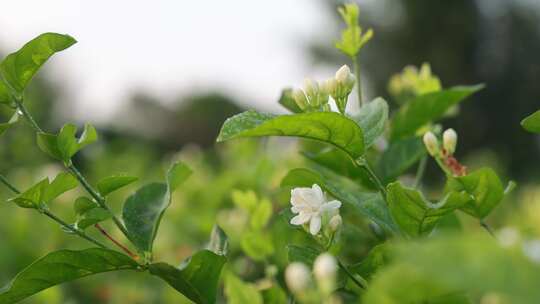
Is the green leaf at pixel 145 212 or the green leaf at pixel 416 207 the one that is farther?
the green leaf at pixel 145 212

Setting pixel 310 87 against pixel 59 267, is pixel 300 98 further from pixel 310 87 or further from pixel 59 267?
pixel 59 267

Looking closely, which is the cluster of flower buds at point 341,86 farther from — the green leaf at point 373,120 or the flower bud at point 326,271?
the flower bud at point 326,271

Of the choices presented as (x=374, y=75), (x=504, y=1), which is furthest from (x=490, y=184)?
(x=504, y=1)

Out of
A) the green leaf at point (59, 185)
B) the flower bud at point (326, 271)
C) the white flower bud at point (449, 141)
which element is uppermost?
the flower bud at point (326, 271)

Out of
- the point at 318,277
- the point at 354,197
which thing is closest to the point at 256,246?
the point at 354,197

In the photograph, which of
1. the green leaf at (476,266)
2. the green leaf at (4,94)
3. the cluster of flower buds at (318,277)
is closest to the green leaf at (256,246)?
the green leaf at (4,94)
